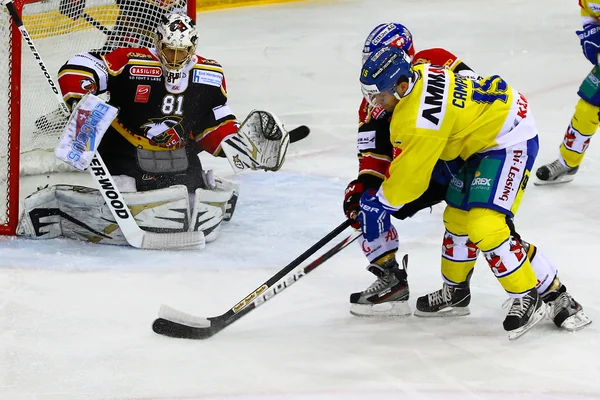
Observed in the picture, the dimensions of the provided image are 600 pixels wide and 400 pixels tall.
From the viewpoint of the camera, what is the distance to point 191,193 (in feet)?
15.1

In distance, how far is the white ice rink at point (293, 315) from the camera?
320cm

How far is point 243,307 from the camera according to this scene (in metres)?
3.49

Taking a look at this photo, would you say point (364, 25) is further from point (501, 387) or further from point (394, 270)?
point (501, 387)

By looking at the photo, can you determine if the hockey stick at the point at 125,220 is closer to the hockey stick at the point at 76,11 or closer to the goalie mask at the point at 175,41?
the hockey stick at the point at 76,11

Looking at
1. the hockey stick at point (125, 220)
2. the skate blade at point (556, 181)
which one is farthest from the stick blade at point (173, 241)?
the skate blade at point (556, 181)

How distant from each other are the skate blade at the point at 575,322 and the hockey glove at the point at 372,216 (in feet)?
2.14

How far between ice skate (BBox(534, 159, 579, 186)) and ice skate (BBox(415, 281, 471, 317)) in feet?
5.38

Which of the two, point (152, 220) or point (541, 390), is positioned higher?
point (541, 390)

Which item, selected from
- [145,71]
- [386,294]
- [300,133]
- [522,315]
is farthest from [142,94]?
[522,315]

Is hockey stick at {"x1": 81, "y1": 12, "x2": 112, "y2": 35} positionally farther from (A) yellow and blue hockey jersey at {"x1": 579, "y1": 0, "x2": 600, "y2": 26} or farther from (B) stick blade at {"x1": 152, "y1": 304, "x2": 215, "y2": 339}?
(A) yellow and blue hockey jersey at {"x1": 579, "y1": 0, "x2": 600, "y2": 26}

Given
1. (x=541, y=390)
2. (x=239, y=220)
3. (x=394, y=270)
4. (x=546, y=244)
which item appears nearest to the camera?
(x=541, y=390)

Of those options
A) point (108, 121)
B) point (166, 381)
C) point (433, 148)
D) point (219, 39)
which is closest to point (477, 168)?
point (433, 148)

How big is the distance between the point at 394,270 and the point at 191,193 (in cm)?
118

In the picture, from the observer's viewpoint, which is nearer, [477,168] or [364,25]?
[477,168]
